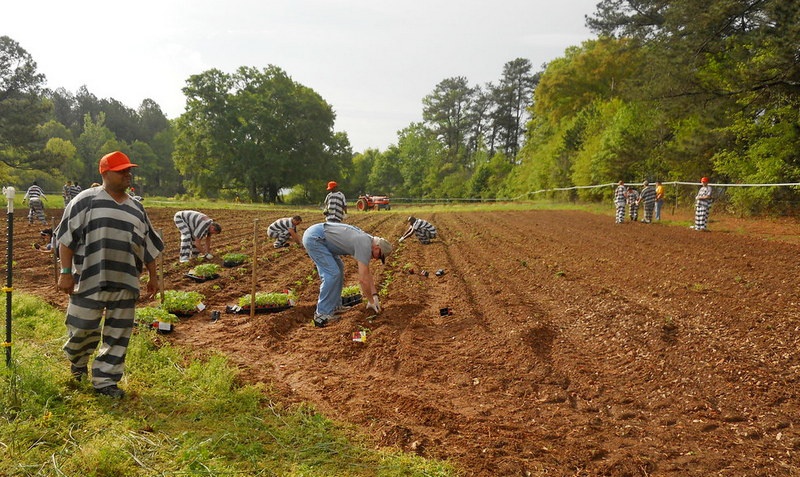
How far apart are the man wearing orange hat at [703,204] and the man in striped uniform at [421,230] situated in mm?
8440

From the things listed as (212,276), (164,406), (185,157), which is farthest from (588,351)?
(185,157)

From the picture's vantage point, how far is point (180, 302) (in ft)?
22.4

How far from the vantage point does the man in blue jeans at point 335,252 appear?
6.40 metres

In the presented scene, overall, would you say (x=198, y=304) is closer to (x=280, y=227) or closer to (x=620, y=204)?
(x=280, y=227)

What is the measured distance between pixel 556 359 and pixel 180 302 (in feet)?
17.3

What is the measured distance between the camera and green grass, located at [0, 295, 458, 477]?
2.82 metres

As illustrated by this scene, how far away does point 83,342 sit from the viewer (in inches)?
148

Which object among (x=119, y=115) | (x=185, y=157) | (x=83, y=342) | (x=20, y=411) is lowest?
(x=20, y=411)

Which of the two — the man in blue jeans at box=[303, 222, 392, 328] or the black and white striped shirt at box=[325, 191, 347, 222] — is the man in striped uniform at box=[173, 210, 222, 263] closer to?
the black and white striped shirt at box=[325, 191, 347, 222]

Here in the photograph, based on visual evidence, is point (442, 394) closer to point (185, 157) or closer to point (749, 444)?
point (749, 444)

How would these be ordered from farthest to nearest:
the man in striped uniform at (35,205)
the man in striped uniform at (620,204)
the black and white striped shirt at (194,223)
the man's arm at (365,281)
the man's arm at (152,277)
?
the man in striped uniform at (620,204)
the man in striped uniform at (35,205)
the black and white striped shirt at (194,223)
the man's arm at (365,281)
the man's arm at (152,277)

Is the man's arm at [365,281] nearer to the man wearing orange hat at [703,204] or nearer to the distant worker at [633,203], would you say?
the man wearing orange hat at [703,204]

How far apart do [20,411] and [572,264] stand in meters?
9.39

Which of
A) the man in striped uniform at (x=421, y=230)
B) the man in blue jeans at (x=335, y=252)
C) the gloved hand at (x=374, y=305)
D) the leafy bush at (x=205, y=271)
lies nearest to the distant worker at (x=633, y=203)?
the man in striped uniform at (x=421, y=230)
